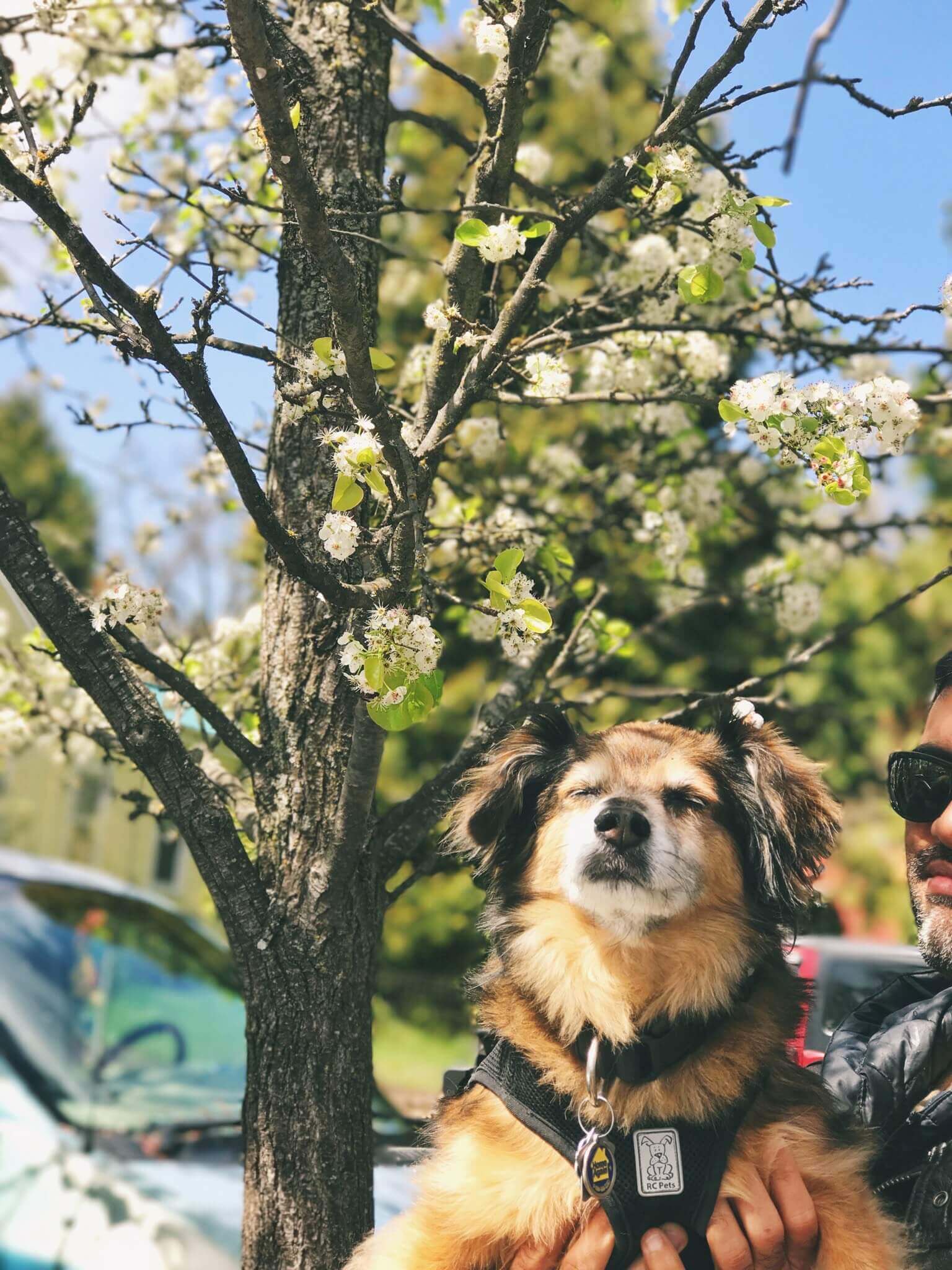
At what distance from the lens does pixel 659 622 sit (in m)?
4.04

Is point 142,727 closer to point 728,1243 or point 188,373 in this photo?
point 188,373

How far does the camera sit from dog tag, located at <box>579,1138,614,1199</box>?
88.0 inches

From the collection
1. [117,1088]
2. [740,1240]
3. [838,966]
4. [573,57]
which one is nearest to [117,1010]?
[117,1088]

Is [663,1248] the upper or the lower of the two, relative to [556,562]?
lower

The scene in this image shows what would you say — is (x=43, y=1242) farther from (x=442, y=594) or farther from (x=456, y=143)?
(x=456, y=143)

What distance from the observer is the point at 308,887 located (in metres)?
2.55

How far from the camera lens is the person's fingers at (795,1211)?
2.24 meters

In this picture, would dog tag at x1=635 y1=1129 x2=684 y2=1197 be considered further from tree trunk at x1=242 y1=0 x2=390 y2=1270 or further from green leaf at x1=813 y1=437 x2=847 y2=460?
green leaf at x1=813 y1=437 x2=847 y2=460

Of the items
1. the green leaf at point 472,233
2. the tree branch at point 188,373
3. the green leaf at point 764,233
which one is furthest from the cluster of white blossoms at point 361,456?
the green leaf at point 764,233

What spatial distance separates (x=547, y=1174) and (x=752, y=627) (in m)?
9.32

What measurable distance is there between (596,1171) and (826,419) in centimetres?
158

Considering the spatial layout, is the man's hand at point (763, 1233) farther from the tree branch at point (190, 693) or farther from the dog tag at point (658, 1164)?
the tree branch at point (190, 693)

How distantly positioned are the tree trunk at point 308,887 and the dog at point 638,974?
0.19 m

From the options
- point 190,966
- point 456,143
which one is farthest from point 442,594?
point 190,966
